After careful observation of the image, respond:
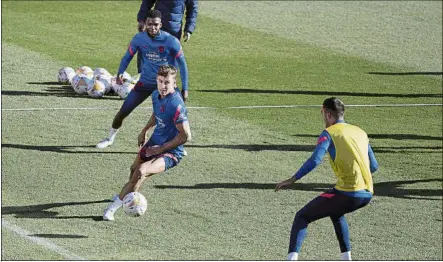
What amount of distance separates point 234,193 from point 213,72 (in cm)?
957

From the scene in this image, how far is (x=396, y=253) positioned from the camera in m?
14.6

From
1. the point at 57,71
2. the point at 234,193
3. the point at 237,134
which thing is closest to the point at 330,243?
the point at 234,193

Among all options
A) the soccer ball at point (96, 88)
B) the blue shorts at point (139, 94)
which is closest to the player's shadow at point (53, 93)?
the soccer ball at point (96, 88)

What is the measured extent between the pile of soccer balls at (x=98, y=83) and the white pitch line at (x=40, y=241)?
7844 mm

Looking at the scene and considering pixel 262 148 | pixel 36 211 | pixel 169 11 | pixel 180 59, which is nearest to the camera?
pixel 36 211

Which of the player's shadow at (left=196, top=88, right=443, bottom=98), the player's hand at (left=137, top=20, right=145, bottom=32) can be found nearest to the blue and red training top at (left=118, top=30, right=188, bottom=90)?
the player's hand at (left=137, top=20, right=145, bottom=32)

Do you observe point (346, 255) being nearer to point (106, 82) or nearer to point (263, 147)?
point (263, 147)

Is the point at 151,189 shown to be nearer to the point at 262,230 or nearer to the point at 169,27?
the point at 262,230

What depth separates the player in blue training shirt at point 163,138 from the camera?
1499 centimetres

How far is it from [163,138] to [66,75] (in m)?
Result: 8.81

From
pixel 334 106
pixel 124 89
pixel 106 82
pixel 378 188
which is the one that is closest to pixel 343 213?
pixel 334 106

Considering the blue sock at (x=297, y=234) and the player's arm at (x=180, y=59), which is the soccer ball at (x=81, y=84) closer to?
the player's arm at (x=180, y=59)

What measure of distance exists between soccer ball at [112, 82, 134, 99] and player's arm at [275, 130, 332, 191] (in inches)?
397

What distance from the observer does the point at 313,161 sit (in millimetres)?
12758
